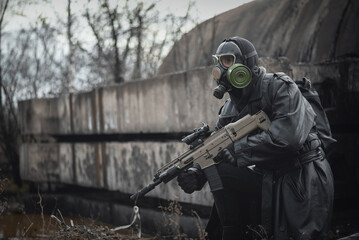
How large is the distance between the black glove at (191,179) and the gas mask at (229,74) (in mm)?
586

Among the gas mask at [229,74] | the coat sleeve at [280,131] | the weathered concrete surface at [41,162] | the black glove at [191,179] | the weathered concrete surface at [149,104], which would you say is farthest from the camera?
the weathered concrete surface at [41,162]

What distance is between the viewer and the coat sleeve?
9.67ft

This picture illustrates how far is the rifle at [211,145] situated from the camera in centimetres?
321

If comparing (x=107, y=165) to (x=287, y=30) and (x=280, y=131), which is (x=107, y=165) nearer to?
(x=287, y=30)

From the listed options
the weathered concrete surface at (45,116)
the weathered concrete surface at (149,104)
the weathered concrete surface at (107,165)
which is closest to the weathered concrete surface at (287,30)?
the weathered concrete surface at (149,104)

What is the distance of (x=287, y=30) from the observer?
5.67 meters

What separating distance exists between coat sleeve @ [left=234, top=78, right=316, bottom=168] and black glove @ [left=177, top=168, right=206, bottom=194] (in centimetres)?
39

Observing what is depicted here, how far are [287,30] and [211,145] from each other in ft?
9.20

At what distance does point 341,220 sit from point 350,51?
67.1 inches

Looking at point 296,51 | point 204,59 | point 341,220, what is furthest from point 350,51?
point 204,59

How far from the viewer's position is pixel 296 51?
5.43 meters

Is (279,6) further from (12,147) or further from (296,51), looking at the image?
(12,147)

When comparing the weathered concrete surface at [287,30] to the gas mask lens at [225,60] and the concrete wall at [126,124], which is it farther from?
the gas mask lens at [225,60]

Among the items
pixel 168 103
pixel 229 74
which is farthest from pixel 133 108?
pixel 229 74
